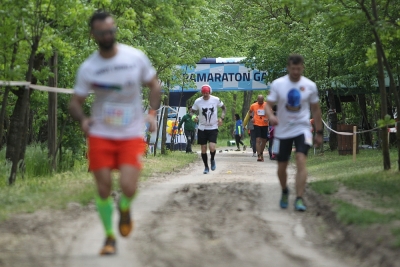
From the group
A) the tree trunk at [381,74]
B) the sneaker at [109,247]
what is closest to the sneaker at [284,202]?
the sneaker at [109,247]

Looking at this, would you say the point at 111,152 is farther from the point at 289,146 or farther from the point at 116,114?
the point at 289,146

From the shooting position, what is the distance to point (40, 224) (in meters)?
9.33

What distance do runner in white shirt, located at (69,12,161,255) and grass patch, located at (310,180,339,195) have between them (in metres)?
5.05

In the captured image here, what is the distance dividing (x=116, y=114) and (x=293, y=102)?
3596 mm

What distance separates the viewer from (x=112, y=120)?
764 cm

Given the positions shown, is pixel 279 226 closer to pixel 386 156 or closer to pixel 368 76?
pixel 386 156

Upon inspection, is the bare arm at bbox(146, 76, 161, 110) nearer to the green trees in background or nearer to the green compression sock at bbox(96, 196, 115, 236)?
the green compression sock at bbox(96, 196, 115, 236)

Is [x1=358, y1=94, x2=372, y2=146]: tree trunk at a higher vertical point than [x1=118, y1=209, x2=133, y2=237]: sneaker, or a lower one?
higher

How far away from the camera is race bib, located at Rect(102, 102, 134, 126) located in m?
7.64

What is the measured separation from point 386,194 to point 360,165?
26.6 ft

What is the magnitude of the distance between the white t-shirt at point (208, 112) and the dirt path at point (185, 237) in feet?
20.0

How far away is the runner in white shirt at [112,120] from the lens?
7.62m

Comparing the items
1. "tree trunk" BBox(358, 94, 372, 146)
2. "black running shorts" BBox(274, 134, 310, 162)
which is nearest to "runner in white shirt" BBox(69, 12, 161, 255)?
"black running shorts" BBox(274, 134, 310, 162)

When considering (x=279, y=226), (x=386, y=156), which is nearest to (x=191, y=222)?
(x=279, y=226)
